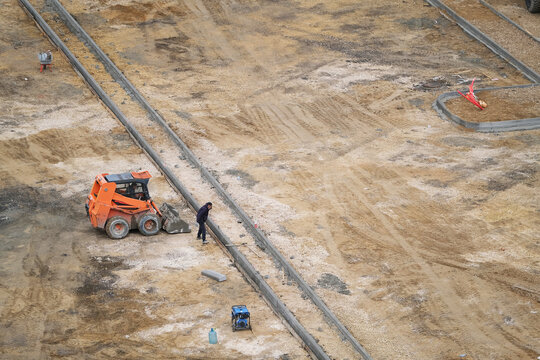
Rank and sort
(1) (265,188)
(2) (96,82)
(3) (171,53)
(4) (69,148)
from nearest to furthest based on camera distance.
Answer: (1) (265,188) < (4) (69,148) < (2) (96,82) < (3) (171,53)

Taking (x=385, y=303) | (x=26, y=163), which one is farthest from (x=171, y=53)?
(x=385, y=303)

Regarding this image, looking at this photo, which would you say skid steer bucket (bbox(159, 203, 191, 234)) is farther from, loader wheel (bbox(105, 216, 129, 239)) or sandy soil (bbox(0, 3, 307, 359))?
loader wheel (bbox(105, 216, 129, 239))

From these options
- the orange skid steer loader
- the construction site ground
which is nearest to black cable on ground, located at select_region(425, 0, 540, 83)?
the construction site ground

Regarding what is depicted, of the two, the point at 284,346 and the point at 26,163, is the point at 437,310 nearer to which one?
the point at 284,346

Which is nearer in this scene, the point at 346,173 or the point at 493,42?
the point at 346,173

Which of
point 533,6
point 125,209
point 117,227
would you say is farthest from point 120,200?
point 533,6

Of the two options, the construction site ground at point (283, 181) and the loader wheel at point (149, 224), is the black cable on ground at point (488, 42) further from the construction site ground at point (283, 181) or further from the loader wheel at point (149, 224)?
the loader wheel at point (149, 224)

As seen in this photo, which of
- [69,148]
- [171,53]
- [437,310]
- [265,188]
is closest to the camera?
[437,310]
